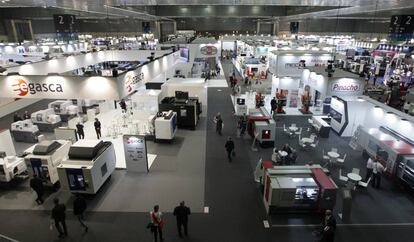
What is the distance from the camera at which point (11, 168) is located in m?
8.65

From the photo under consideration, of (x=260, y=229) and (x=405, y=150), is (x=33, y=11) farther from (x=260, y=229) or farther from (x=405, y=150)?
(x=405, y=150)

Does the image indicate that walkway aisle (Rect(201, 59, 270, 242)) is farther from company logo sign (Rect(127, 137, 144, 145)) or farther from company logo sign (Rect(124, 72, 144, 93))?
company logo sign (Rect(124, 72, 144, 93))

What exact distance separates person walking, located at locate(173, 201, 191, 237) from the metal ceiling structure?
1086 centimetres

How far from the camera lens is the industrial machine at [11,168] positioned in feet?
28.0

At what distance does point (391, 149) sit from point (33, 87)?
12.2 meters

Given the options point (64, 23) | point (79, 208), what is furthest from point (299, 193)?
point (64, 23)

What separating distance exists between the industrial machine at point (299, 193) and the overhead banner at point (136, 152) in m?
4.28

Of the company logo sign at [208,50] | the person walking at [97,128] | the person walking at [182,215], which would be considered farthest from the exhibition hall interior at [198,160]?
the company logo sign at [208,50]

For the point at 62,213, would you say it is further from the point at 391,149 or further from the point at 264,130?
the point at 391,149

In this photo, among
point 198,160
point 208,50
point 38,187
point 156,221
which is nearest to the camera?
point 156,221

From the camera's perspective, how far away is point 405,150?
891 centimetres

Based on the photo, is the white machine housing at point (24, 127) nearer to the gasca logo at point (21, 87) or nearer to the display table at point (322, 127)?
the gasca logo at point (21, 87)

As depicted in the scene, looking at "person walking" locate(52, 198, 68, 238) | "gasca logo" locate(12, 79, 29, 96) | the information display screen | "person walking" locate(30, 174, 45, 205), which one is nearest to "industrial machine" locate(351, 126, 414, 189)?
"person walking" locate(52, 198, 68, 238)

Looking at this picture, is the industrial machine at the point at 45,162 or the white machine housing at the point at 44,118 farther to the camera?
the white machine housing at the point at 44,118
